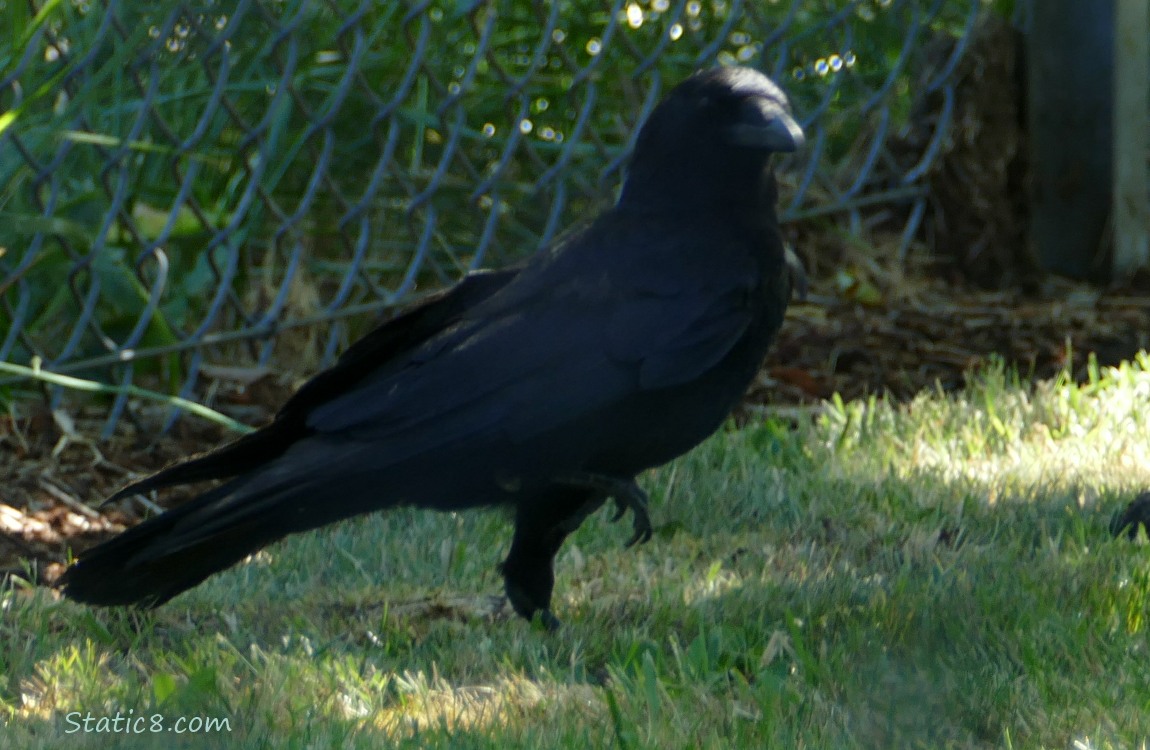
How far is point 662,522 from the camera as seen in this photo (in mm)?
3412

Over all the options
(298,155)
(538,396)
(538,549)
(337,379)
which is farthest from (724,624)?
(298,155)

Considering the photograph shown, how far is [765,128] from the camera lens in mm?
2639

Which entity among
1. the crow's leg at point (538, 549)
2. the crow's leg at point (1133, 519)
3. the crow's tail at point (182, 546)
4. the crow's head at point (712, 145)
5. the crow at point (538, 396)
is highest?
the crow's head at point (712, 145)

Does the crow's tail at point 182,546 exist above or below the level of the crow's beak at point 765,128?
below

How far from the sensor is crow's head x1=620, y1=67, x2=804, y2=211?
271 centimetres

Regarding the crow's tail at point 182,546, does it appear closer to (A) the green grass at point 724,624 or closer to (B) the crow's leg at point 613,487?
(A) the green grass at point 724,624

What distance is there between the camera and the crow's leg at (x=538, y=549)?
268cm

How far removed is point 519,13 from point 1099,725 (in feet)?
13.0

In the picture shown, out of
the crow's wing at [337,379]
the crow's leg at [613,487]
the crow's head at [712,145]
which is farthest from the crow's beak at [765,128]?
the crow's leg at [613,487]

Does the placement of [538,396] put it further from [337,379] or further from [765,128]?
[765,128]

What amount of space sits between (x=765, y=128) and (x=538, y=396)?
0.59m

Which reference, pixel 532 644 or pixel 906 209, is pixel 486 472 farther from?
pixel 906 209

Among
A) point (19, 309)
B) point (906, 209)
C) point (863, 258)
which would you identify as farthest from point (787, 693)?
point (906, 209)

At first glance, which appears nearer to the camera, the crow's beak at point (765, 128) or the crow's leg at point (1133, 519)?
the crow's beak at point (765, 128)
